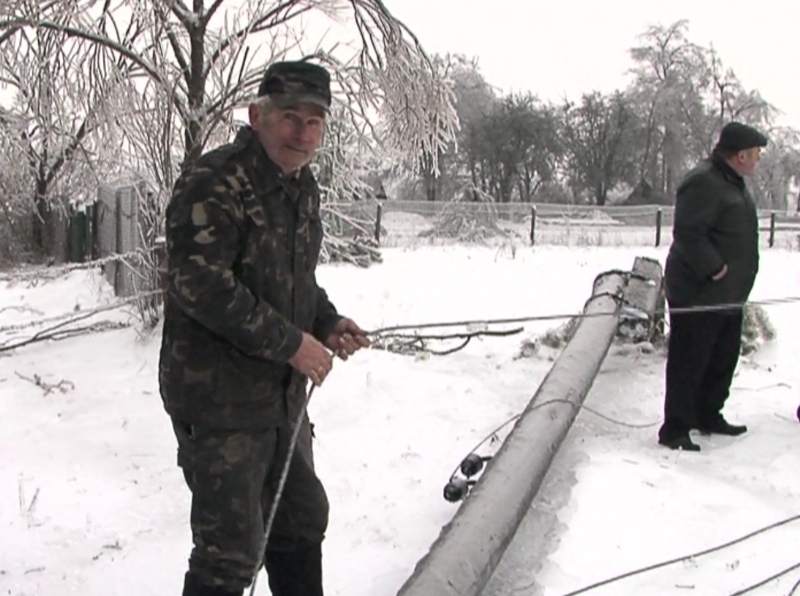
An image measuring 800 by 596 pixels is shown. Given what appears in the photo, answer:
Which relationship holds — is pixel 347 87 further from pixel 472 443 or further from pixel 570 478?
pixel 570 478

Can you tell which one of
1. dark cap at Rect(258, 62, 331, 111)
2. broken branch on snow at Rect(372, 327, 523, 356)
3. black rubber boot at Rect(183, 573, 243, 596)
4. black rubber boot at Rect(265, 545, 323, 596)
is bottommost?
black rubber boot at Rect(265, 545, 323, 596)

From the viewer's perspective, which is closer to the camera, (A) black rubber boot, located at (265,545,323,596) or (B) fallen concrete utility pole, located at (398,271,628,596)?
(A) black rubber boot, located at (265,545,323,596)

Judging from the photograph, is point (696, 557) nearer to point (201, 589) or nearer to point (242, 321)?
point (201, 589)

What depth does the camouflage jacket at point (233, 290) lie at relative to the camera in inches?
88.7

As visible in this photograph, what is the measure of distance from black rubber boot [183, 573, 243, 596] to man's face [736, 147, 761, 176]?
3.54 m

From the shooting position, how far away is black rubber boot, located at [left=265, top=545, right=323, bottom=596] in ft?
8.80

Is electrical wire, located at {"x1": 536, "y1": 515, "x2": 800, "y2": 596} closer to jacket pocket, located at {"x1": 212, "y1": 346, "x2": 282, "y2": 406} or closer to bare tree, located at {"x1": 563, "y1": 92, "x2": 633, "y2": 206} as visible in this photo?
jacket pocket, located at {"x1": 212, "y1": 346, "x2": 282, "y2": 406}

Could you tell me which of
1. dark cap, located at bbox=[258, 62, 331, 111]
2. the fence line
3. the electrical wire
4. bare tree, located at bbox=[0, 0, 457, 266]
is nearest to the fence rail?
the fence line

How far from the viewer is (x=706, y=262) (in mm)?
4637

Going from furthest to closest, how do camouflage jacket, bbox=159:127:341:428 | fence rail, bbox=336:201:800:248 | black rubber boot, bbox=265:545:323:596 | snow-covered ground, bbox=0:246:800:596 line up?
fence rail, bbox=336:201:800:248
snow-covered ground, bbox=0:246:800:596
black rubber boot, bbox=265:545:323:596
camouflage jacket, bbox=159:127:341:428

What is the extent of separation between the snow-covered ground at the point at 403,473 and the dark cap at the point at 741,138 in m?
1.57

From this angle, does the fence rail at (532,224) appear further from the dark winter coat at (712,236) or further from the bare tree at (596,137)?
the dark winter coat at (712,236)

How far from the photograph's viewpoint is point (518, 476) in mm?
3561

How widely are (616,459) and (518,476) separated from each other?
1.04m
